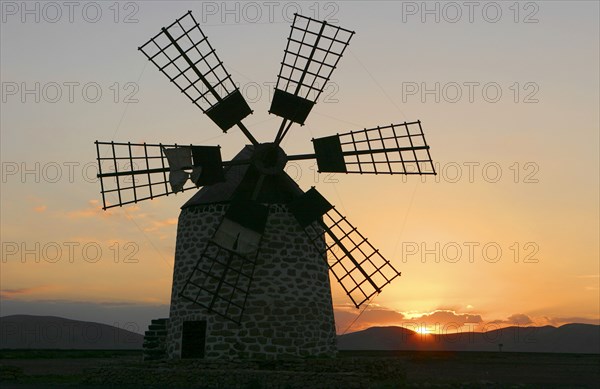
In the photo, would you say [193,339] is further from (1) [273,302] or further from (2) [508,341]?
(2) [508,341]

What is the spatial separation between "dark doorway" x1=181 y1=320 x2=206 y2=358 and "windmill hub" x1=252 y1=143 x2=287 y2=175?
15.8 ft

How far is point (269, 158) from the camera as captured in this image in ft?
77.9

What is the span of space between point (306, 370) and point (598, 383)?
11.5m

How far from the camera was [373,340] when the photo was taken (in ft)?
326

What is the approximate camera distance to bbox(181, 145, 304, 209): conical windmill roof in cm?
2348

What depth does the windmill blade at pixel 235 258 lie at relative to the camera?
2258 centimetres

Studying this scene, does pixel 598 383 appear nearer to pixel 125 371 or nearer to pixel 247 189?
pixel 247 189

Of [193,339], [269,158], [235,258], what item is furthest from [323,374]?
[269,158]

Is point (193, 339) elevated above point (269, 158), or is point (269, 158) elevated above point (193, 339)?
point (269, 158)

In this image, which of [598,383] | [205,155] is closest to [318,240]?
[205,155]

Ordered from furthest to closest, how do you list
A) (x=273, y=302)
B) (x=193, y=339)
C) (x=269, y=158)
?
(x=269, y=158) < (x=193, y=339) < (x=273, y=302)

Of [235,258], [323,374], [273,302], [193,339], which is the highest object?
[235,258]

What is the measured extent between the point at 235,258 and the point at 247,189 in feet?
6.80

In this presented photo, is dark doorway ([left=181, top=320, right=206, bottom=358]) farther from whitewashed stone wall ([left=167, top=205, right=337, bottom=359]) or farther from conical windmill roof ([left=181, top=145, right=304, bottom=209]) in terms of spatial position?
conical windmill roof ([left=181, top=145, right=304, bottom=209])
